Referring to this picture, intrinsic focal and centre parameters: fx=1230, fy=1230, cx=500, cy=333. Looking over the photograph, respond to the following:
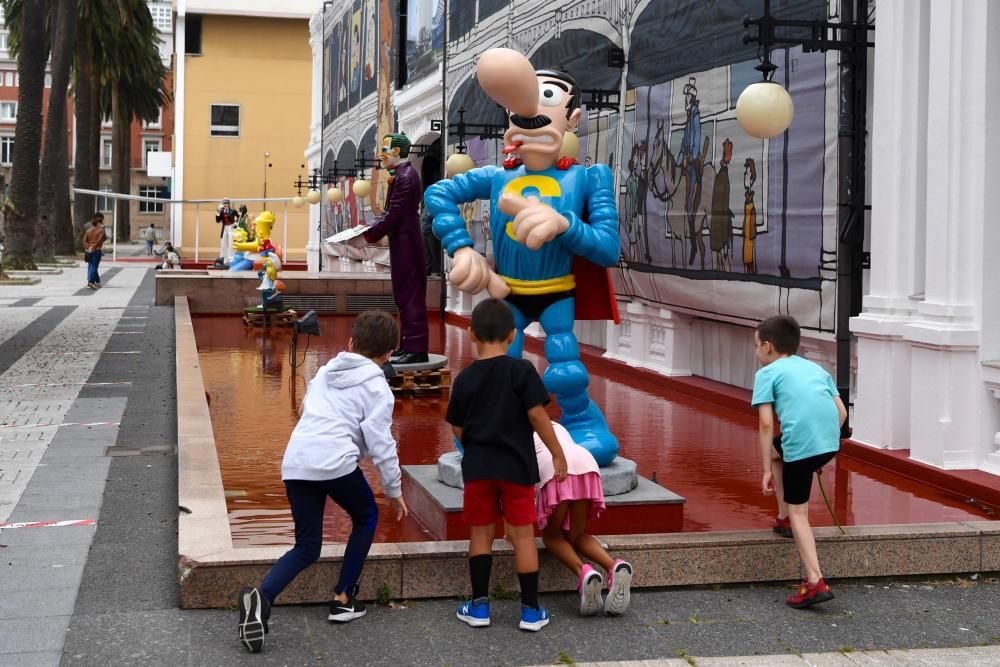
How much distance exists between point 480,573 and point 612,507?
1221mm

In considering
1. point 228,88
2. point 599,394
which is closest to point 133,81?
point 228,88

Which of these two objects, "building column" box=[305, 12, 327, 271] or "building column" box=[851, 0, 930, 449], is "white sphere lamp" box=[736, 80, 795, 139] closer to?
"building column" box=[851, 0, 930, 449]

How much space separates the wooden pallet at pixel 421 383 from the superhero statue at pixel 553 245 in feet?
15.2

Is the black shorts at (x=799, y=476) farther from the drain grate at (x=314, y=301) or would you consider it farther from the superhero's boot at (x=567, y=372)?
the drain grate at (x=314, y=301)

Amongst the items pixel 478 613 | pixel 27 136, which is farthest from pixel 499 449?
pixel 27 136

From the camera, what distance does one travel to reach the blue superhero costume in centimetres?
632

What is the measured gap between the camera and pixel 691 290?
36.6 feet

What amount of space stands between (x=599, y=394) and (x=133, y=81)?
46.0 meters

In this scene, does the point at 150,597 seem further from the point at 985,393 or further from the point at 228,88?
the point at 228,88

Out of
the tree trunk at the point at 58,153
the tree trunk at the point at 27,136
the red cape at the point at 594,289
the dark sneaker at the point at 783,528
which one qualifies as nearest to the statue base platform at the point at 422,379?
the red cape at the point at 594,289

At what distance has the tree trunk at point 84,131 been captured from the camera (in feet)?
142

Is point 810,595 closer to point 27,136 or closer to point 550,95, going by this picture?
point 550,95

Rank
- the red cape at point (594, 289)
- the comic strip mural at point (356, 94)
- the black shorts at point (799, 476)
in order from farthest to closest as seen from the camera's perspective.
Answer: the comic strip mural at point (356, 94), the red cape at point (594, 289), the black shorts at point (799, 476)

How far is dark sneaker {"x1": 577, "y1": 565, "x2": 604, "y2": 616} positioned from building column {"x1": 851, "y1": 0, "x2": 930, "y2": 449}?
357 cm
